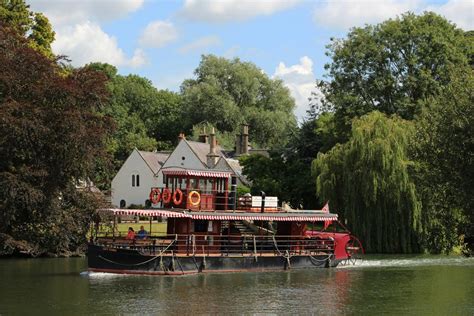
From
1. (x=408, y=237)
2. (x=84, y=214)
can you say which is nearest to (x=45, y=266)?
(x=84, y=214)

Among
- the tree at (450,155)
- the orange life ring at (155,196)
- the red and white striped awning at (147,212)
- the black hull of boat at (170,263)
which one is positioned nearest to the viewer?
the tree at (450,155)

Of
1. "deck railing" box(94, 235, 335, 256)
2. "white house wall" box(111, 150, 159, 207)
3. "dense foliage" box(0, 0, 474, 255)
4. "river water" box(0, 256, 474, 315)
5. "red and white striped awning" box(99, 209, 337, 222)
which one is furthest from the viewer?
"white house wall" box(111, 150, 159, 207)

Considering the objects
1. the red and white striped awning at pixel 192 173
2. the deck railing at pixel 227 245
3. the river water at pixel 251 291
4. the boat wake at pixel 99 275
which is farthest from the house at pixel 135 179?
the boat wake at pixel 99 275

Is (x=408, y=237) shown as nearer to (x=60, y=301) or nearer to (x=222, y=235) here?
(x=222, y=235)

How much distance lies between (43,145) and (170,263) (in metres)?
11.0

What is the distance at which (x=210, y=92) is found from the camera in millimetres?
100938

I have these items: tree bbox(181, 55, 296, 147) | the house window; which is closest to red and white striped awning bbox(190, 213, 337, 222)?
the house window

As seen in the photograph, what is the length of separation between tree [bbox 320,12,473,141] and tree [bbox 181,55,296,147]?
115 ft

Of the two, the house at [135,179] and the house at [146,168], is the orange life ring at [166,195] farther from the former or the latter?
the house at [135,179]

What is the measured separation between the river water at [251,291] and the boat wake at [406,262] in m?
0.11

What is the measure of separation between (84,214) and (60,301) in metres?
18.7

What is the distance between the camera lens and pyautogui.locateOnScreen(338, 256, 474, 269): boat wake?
146 feet

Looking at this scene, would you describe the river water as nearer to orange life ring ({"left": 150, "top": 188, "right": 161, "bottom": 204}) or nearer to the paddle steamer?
the paddle steamer

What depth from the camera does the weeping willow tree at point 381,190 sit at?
5000 centimetres
